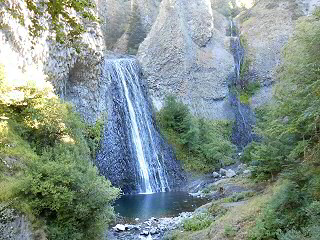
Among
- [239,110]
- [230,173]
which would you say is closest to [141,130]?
[230,173]

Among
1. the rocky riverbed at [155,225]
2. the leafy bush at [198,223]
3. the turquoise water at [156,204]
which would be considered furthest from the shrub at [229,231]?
the turquoise water at [156,204]

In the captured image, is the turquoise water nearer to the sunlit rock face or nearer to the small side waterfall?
the sunlit rock face

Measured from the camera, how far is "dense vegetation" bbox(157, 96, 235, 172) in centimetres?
2978

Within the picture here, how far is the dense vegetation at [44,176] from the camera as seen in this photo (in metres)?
9.44

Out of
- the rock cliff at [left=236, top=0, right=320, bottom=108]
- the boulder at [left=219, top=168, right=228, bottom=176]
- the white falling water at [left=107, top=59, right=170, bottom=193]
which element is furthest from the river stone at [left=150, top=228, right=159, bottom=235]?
the rock cliff at [left=236, top=0, right=320, bottom=108]

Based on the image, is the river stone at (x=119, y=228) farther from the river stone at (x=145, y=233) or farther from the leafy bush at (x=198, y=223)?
the leafy bush at (x=198, y=223)

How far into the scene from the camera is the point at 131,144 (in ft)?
91.6

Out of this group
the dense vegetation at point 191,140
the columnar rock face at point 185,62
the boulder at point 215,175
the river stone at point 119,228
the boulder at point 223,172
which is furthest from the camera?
the columnar rock face at point 185,62

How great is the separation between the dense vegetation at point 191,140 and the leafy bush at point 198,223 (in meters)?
15.0

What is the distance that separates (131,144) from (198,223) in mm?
15019

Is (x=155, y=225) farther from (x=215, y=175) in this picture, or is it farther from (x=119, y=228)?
(x=215, y=175)

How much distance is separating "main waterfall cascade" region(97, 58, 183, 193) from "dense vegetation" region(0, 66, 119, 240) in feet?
37.7

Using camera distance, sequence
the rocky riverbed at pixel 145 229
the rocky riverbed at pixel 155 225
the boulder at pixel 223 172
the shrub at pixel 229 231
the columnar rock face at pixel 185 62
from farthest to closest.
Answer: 1. the columnar rock face at pixel 185 62
2. the boulder at pixel 223 172
3. the rocky riverbed at pixel 155 225
4. the rocky riverbed at pixel 145 229
5. the shrub at pixel 229 231

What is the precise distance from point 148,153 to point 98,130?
16.4 feet
